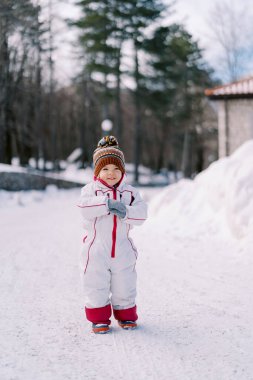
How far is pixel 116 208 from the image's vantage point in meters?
3.45

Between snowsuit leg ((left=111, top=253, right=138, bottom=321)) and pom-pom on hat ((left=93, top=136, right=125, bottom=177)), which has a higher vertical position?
pom-pom on hat ((left=93, top=136, right=125, bottom=177))

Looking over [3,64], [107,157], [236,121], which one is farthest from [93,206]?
[236,121]

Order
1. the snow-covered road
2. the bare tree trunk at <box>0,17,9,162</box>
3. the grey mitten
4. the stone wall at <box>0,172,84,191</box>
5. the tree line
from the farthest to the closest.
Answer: the tree line
the stone wall at <box>0,172,84,191</box>
the bare tree trunk at <box>0,17,9,162</box>
the grey mitten
the snow-covered road

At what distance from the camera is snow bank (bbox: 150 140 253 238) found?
7301mm

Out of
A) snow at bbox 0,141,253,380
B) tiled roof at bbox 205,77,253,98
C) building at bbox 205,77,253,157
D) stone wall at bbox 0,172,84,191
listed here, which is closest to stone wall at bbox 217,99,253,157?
building at bbox 205,77,253,157

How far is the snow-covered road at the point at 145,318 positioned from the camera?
2.83 meters

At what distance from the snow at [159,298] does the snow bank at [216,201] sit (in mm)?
24

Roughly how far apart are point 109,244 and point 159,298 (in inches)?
45.8

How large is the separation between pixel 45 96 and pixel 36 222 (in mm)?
24757

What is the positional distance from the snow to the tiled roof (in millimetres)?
8908

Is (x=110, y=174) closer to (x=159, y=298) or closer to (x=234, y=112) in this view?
(x=159, y=298)

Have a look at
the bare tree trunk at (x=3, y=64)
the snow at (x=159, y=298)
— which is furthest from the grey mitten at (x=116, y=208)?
the bare tree trunk at (x=3, y=64)

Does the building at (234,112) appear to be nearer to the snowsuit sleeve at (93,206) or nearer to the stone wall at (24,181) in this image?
the stone wall at (24,181)

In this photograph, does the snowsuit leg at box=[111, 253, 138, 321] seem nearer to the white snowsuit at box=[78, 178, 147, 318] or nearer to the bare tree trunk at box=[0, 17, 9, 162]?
the white snowsuit at box=[78, 178, 147, 318]
